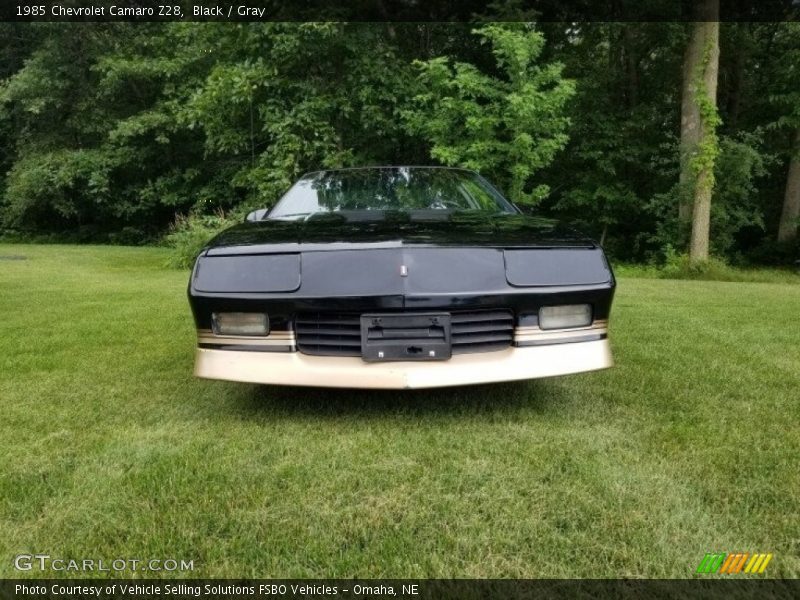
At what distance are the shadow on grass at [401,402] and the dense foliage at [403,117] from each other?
9.13 m

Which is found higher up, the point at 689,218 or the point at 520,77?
the point at 520,77

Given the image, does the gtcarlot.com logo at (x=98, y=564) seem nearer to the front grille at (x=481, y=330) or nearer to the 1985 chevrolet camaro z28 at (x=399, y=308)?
the 1985 chevrolet camaro z28 at (x=399, y=308)

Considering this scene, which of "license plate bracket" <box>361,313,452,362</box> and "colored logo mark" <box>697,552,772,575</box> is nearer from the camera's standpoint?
"colored logo mark" <box>697,552,772,575</box>

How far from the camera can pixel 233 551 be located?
1483mm

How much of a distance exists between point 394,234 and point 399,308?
1.11 ft

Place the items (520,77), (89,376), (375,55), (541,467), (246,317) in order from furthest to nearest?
(375,55)
(520,77)
(89,376)
(246,317)
(541,467)

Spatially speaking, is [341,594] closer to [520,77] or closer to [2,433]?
[2,433]

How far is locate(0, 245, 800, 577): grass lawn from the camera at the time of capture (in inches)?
58.4

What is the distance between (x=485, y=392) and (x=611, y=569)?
4.55ft

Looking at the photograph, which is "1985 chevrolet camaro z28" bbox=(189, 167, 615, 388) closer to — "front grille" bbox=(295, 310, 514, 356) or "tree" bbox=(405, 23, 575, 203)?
"front grille" bbox=(295, 310, 514, 356)

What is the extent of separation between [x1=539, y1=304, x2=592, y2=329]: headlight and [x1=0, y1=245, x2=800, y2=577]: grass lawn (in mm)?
396

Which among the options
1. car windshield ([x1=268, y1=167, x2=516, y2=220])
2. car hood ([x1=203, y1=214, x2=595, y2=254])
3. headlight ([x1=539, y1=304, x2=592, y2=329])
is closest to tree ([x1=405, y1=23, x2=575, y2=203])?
car windshield ([x1=268, y1=167, x2=516, y2=220])

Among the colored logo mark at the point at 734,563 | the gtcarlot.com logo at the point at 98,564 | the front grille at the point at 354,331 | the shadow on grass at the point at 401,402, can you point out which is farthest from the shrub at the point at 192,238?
the colored logo mark at the point at 734,563

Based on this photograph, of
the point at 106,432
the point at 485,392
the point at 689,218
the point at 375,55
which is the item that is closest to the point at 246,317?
the point at 106,432
